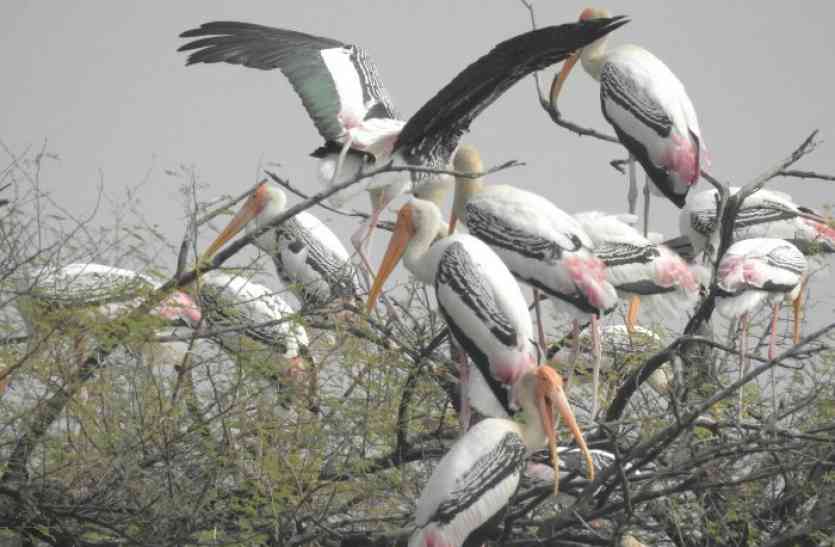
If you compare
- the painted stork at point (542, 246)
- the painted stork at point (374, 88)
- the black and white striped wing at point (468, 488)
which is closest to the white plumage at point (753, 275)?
the painted stork at point (542, 246)

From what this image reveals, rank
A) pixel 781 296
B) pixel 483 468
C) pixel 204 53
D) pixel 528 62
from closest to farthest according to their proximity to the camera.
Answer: pixel 483 468 < pixel 528 62 < pixel 781 296 < pixel 204 53

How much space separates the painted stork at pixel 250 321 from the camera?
525 centimetres

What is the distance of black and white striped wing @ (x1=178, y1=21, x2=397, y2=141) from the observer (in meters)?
7.23

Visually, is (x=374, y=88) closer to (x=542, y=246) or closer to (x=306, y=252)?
(x=306, y=252)

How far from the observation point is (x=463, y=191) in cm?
633

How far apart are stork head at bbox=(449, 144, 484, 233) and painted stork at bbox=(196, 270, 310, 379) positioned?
70 cm

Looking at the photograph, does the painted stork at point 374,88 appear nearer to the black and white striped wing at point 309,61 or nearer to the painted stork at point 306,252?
the black and white striped wing at point 309,61

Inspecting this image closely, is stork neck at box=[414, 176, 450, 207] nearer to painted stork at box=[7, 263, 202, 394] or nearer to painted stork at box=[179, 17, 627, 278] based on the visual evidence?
painted stork at box=[179, 17, 627, 278]

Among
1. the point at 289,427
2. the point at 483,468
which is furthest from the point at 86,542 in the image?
the point at 483,468

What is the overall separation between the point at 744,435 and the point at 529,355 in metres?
0.73

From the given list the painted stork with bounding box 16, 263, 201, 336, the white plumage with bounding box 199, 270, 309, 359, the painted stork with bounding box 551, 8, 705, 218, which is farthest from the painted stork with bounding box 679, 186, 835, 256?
the painted stork with bounding box 16, 263, 201, 336

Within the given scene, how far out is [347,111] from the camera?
7.11 meters

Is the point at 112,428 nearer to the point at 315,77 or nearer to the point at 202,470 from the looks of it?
the point at 202,470

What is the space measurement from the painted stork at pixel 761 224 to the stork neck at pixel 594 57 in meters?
0.69
